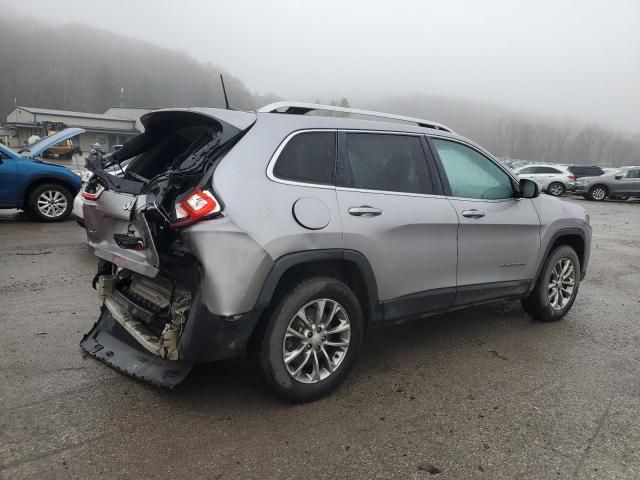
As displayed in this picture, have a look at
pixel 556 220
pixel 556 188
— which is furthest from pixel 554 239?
pixel 556 188

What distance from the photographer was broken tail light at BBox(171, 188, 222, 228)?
2.65 meters

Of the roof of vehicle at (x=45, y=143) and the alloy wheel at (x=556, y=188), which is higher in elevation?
the roof of vehicle at (x=45, y=143)

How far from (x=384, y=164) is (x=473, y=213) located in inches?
34.5

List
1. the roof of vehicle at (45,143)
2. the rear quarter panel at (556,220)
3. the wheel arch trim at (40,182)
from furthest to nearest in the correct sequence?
1. the roof of vehicle at (45,143)
2. the wheel arch trim at (40,182)
3. the rear quarter panel at (556,220)

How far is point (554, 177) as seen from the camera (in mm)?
25500

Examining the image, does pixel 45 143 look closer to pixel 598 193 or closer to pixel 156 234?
pixel 156 234

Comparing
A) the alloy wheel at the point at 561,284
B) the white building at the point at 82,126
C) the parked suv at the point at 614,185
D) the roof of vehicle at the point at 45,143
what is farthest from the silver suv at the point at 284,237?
the white building at the point at 82,126

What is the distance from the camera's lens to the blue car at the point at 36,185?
9328 millimetres

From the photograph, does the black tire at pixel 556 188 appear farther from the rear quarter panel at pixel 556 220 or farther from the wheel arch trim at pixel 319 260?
the wheel arch trim at pixel 319 260

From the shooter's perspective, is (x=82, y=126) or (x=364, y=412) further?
(x=82, y=126)

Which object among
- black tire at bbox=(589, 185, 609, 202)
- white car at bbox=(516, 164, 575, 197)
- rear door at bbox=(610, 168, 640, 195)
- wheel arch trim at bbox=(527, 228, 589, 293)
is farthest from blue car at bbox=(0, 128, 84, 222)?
Answer: rear door at bbox=(610, 168, 640, 195)

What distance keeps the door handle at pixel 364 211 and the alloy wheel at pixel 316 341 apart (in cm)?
56

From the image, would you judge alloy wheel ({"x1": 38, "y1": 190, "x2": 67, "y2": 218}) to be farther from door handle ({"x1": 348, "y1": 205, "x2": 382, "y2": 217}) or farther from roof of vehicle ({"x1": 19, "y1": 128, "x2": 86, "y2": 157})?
door handle ({"x1": 348, "y1": 205, "x2": 382, "y2": 217})

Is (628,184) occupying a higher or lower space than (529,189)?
lower
